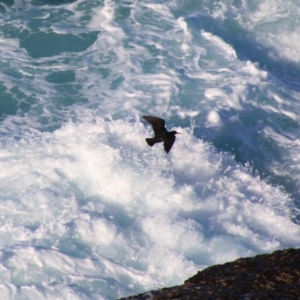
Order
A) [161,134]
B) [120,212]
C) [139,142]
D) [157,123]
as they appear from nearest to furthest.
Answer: [157,123] < [161,134] < [120,212] < [139,142]

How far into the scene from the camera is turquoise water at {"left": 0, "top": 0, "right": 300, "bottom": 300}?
31.9 ft

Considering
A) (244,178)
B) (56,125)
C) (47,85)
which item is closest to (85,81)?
(47,85)

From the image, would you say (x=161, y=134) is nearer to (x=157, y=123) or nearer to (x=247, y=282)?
(x=157, y=123)

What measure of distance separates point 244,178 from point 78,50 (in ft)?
17.0

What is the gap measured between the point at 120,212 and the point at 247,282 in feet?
13.5

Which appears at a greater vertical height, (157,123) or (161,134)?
(157,123)

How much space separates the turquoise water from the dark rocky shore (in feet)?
6.86

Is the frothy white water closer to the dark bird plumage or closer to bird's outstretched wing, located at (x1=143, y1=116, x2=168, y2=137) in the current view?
the dark bird plumage

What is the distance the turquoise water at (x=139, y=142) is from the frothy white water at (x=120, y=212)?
2 centimetres

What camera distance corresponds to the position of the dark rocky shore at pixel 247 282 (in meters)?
6.49

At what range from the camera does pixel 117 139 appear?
40.1ft

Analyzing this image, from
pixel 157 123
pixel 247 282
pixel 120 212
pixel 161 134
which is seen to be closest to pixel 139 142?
pixel 120 212

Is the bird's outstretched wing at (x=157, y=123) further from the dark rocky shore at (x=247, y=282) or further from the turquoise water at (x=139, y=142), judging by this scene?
the turquoise water at (x=139, y=142)

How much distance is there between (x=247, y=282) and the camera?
6.73 m
